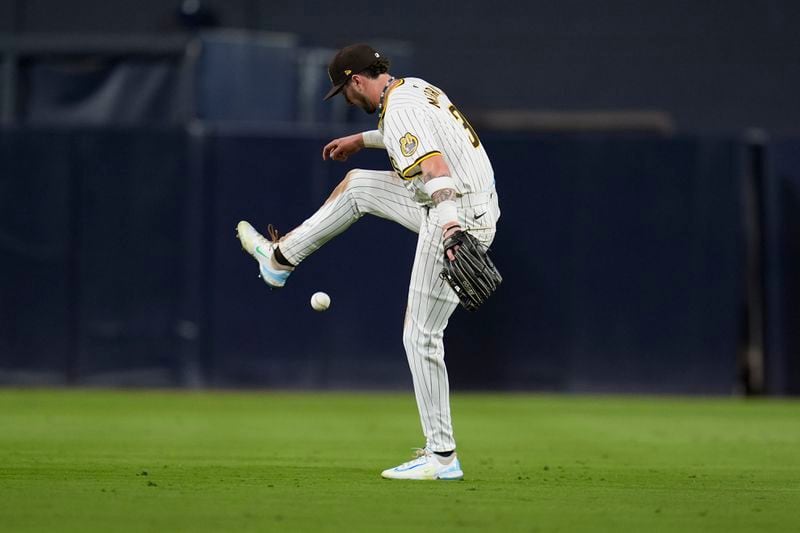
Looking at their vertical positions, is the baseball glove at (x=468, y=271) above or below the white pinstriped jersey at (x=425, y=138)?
below

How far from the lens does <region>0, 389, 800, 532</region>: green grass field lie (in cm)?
492

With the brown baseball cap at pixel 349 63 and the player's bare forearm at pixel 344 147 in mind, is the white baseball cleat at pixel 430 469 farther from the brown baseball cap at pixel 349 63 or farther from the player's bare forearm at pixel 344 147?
the brown baseball cap at pixel 349 63

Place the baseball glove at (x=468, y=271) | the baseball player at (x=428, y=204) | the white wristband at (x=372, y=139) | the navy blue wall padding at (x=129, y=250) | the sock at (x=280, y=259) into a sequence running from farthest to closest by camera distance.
A: the navy blue wall padding at (x=129, y=250), the white wristband at (x=372, y=139), the sock at (x=280, y=259), the baseball player at (x=428, y=204), the baseball glove at (x=468, y=271)

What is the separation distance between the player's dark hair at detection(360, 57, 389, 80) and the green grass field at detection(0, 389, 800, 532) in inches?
77.8

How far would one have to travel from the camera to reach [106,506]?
16.8 feet

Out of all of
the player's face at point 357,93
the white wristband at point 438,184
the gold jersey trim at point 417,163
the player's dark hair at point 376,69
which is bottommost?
the white wristband at point 438,184

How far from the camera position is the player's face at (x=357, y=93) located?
20.5 ft

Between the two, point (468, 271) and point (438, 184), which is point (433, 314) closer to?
point (468, 271)

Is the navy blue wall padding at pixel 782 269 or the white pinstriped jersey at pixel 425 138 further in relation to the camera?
the navy blue wall padding at pixel 782 269

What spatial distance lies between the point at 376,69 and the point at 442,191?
0.80 metres

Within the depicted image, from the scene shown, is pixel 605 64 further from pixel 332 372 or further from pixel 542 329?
pixel 332 372

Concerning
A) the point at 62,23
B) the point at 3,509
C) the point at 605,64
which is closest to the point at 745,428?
the point at 3,509

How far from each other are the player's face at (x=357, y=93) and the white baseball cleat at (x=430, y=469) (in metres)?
1.73

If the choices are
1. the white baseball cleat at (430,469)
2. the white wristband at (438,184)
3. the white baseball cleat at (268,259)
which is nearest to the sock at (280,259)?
the white baseball cleat at (268,259)
